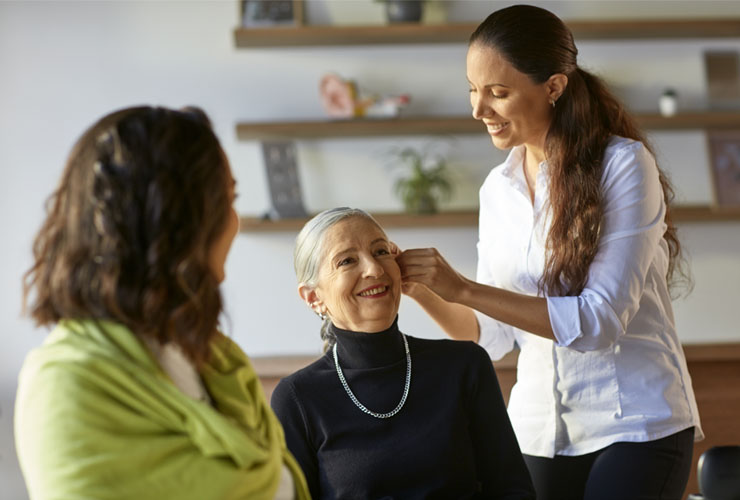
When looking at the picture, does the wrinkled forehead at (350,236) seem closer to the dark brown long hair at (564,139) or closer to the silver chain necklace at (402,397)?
the silver chain necklace at (402,397)

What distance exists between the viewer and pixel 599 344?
186 centimetres

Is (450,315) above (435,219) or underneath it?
above

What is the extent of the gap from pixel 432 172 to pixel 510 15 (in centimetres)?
199

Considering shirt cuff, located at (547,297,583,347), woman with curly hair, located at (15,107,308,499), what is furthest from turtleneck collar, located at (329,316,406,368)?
woman with curly hair, located at (15,107,308,499)

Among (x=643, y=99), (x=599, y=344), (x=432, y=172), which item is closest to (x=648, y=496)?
(x=599, y=344)

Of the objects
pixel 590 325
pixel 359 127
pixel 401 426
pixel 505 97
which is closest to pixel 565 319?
pixel 590 325

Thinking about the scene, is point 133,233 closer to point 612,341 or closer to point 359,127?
point 612,341

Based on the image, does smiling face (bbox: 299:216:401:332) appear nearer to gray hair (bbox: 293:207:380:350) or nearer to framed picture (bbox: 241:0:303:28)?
gray hair (bbox: 293:207:380:350)

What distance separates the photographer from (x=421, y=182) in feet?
12.7

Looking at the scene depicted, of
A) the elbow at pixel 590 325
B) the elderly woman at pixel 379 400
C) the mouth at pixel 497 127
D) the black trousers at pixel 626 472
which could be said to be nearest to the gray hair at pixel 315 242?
the elderly woman at pixel 379 400

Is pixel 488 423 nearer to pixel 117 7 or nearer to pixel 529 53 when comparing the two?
pixel 529 53

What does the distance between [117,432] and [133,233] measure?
0.25 metres

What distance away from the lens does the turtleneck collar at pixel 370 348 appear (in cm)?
191

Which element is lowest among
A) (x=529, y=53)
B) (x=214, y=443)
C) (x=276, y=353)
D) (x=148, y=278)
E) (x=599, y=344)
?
(x=276, y=353)
